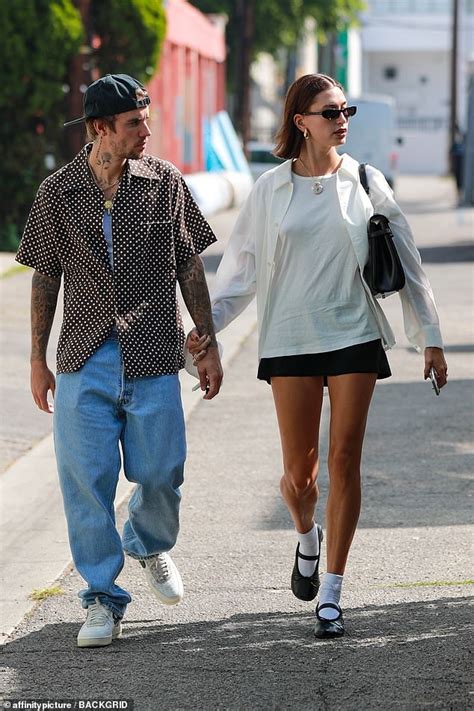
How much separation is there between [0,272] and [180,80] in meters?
16.2

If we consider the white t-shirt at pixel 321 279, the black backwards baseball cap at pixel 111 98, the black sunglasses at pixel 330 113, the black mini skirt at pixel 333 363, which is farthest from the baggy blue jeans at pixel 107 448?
the black sunglasses at pixel 330 113

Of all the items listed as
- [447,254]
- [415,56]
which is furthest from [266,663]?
[415,56]

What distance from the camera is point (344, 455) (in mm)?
5148

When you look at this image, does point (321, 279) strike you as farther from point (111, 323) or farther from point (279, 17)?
point (279, 17)

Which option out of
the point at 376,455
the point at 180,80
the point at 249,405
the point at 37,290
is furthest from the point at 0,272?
the point at 180,80

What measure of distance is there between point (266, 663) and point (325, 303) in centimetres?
120

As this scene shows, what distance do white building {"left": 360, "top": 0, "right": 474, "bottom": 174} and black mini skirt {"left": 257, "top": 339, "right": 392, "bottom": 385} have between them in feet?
282

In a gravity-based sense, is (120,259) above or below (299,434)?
above

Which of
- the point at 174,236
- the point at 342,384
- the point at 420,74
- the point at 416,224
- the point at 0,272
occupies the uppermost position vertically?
the point at 174,236

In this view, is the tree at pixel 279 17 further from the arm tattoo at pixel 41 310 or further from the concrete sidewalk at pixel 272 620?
the arm tattoo at pixel 41 310

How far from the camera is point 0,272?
17141mm

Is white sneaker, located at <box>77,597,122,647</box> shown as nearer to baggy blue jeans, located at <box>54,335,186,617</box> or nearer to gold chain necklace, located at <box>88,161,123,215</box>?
baggy blue jeans, located at <box>54,335,186,617</box>

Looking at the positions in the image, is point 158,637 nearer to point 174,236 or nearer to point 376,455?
point 174,236

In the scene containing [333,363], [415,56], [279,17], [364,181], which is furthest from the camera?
[415,56]
